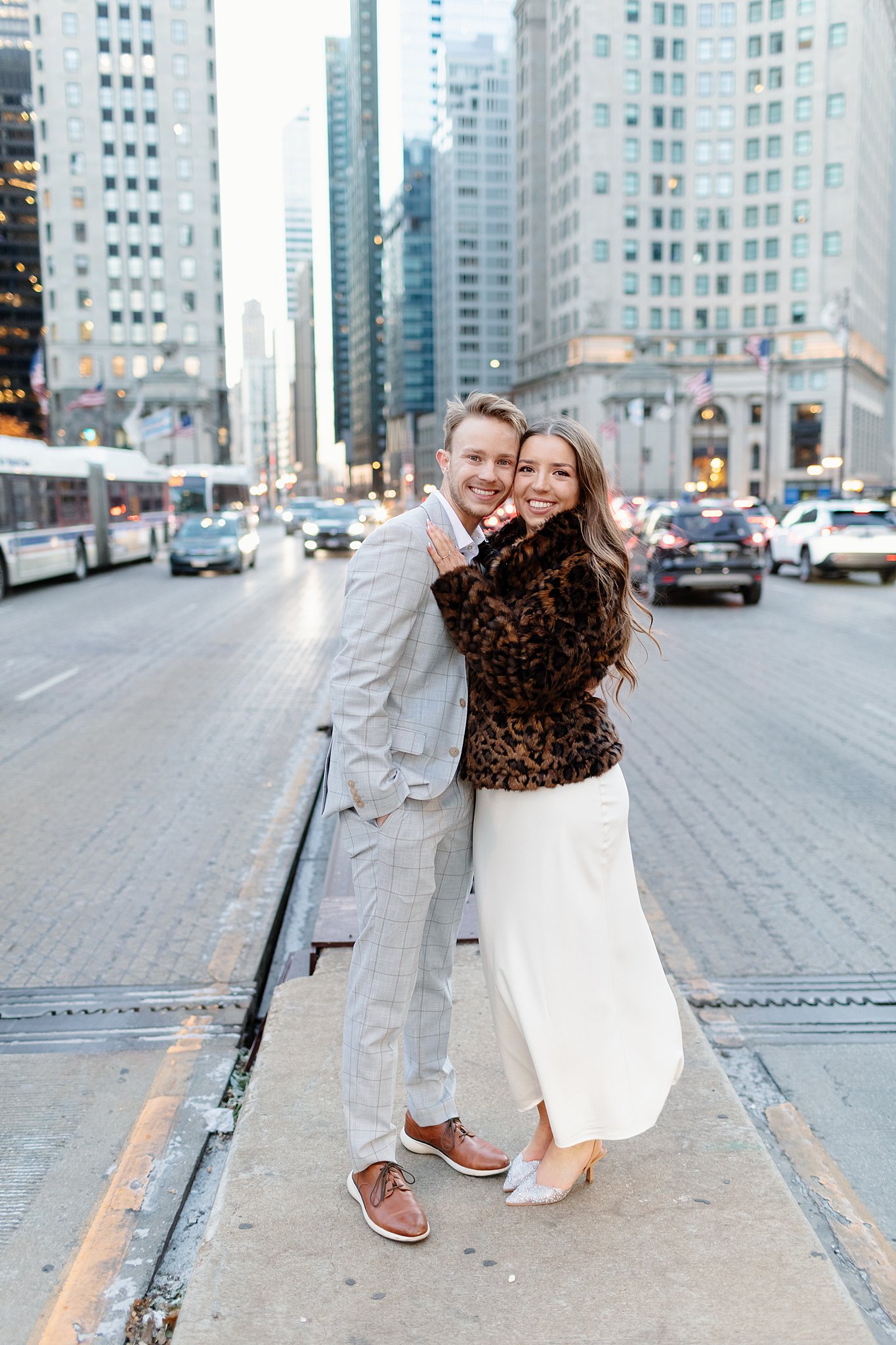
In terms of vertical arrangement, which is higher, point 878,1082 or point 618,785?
point 618,785

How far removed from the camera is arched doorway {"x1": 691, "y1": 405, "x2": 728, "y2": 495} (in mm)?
102875

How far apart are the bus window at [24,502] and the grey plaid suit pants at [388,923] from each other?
69.7 ft

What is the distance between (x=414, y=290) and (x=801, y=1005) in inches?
7165

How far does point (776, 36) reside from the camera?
347 feet

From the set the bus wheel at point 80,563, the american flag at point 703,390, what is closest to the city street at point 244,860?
the bus wheel at point 80,563

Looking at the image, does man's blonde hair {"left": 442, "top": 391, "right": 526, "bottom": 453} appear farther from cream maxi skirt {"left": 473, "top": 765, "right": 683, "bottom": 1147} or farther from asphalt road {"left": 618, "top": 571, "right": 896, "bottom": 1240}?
asphalt road {"left": 618, "top": 571, "right": 896, "bottom": 1240}

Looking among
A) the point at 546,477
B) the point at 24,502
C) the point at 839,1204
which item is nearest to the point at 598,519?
the point at 546,477

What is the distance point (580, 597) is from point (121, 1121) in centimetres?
221

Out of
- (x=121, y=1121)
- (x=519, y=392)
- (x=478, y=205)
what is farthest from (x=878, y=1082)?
(x=478, y=205)

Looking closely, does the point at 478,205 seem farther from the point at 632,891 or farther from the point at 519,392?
the point at 632,891

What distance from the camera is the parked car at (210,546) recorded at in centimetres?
2805

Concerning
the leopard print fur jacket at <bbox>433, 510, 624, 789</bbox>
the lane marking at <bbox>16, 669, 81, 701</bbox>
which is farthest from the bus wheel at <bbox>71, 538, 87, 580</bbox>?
the leopard print fur jacket at <bbox>433, 510, 624, 789</bbox>

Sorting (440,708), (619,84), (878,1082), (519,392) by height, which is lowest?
(878,1082)

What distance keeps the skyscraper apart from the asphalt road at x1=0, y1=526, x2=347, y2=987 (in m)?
128
